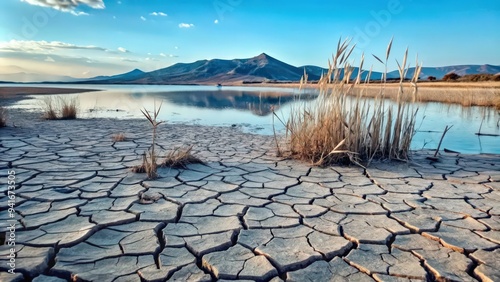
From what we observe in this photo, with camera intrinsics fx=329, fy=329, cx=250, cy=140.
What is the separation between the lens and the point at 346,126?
373 centimetres

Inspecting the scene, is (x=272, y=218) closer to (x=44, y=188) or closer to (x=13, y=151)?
(x=44, y=188)

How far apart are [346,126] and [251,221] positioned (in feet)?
6.67

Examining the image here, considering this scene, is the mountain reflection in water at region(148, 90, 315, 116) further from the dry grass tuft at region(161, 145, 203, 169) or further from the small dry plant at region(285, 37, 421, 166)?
the dry grass tuft at region(161, 145, 203, 169)

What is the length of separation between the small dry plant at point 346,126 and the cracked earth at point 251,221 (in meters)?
0.22

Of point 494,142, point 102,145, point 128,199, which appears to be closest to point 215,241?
point 128,199

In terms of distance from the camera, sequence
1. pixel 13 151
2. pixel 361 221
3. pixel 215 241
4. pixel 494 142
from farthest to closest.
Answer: pixel 494 142, pixel 13 151, pixel 361 221, pixel 215 241

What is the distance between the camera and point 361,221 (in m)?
2.21

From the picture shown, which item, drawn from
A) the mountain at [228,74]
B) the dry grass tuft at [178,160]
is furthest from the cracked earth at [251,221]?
the mountain at [228,74]

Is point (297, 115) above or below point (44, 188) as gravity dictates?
above

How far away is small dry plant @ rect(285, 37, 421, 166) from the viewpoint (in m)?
3.72

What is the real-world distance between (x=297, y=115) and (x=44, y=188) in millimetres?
2956

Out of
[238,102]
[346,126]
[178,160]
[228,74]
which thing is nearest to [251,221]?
[178,160]

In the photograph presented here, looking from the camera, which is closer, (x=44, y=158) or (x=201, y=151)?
(x=44, y=158)

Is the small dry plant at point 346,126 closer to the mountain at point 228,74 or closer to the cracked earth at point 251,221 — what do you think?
the cracked earth at point 251,221
